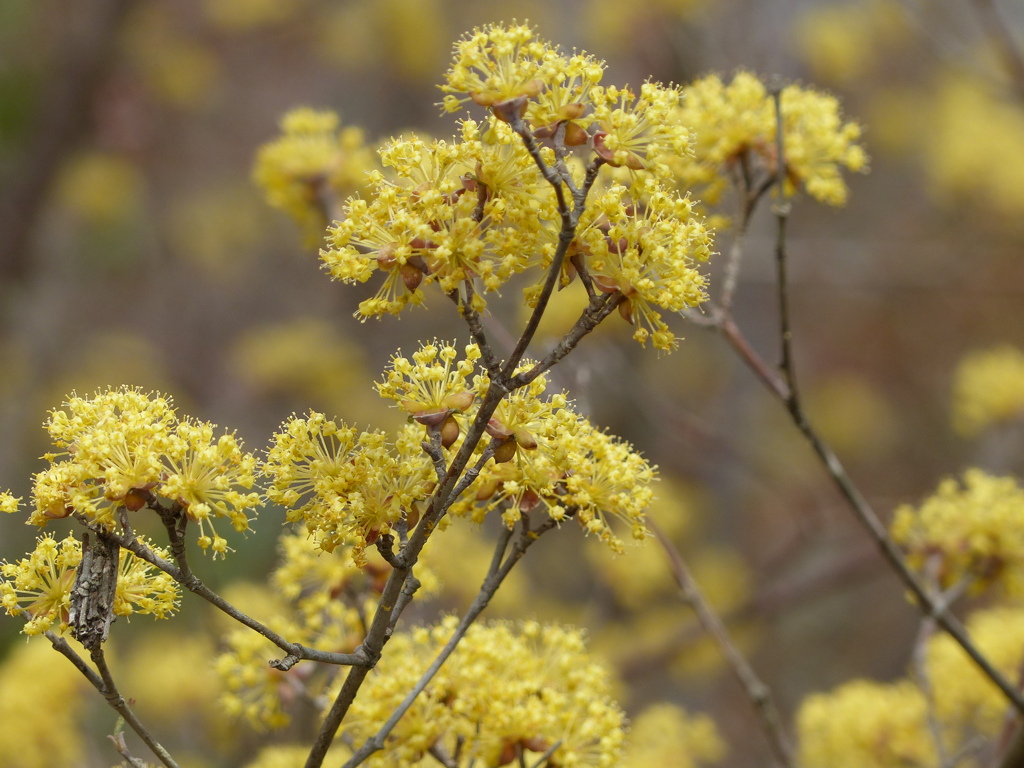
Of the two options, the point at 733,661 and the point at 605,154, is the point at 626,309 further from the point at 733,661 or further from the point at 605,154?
the point at 733,661

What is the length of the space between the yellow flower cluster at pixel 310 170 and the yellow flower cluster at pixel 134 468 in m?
1.94

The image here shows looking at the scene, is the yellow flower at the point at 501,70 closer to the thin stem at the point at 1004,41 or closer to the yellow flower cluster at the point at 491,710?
the yellow flower cluster at the point at 491,710

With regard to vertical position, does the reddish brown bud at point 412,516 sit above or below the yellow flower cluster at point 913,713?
below

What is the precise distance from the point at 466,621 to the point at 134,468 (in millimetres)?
710

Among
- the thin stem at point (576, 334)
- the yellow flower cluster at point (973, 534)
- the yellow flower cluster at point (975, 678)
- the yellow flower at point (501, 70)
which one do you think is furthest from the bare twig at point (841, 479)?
the yellow flower at point (501, 70)

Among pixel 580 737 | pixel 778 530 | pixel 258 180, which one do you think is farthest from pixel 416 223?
pixel 778 530

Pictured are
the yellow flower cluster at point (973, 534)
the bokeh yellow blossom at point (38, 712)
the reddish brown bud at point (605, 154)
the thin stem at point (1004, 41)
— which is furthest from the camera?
the thin stem at point (1004, 41)

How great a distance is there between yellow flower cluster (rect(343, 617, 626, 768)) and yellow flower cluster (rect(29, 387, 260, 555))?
0.70 meters

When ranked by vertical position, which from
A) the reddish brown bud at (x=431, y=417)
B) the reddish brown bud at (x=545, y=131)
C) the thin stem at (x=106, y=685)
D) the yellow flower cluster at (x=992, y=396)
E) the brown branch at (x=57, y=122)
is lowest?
the thin stem at (x=106, y=685)

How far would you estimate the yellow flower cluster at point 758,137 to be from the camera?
3.17 m

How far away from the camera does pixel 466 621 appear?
199 cm

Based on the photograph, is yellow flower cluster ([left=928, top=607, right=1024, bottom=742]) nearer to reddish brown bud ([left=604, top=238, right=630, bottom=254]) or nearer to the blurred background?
the blurred background

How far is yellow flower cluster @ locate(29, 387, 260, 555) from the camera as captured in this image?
5.74ft

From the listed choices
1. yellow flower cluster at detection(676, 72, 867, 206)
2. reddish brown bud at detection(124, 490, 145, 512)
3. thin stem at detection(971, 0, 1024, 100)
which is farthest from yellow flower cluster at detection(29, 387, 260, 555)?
thin stem at detection(971, 0, 1024, 100)
